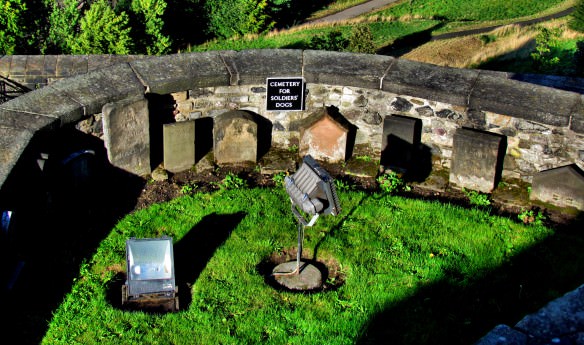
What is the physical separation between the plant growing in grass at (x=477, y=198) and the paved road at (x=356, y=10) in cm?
2600

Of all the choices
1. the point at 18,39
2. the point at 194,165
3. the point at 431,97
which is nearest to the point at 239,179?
the point at 194,165

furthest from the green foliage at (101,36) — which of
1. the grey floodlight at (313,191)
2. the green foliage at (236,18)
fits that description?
the green foliage at (236,18)

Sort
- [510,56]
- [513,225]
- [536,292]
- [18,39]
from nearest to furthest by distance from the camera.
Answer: [536,292]
[513,225]
[18,39]
[510,56]

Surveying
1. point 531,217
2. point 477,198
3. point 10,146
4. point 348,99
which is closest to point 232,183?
point 348,99

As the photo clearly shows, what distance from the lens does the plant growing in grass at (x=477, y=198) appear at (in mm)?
8500

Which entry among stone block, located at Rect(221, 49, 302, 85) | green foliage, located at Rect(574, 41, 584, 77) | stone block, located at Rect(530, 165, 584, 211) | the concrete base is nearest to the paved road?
green foliage, located at Rect(574, 41, 584, 77)

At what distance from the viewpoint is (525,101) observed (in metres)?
8.38

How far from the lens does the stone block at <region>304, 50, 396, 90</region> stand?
29.5 ft

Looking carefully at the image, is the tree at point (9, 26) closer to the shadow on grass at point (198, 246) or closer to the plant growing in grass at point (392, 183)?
the shadow on grass at point (198, 246)

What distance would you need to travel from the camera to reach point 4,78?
39.4 feet

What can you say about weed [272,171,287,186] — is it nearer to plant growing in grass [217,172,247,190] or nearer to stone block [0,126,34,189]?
plant growing in grass [217,172,247,190]

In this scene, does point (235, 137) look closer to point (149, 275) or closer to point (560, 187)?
Answer: point (149, 275)

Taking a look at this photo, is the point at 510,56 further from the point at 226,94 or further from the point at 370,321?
the point at 370,321

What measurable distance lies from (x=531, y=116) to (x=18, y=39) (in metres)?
12.3
